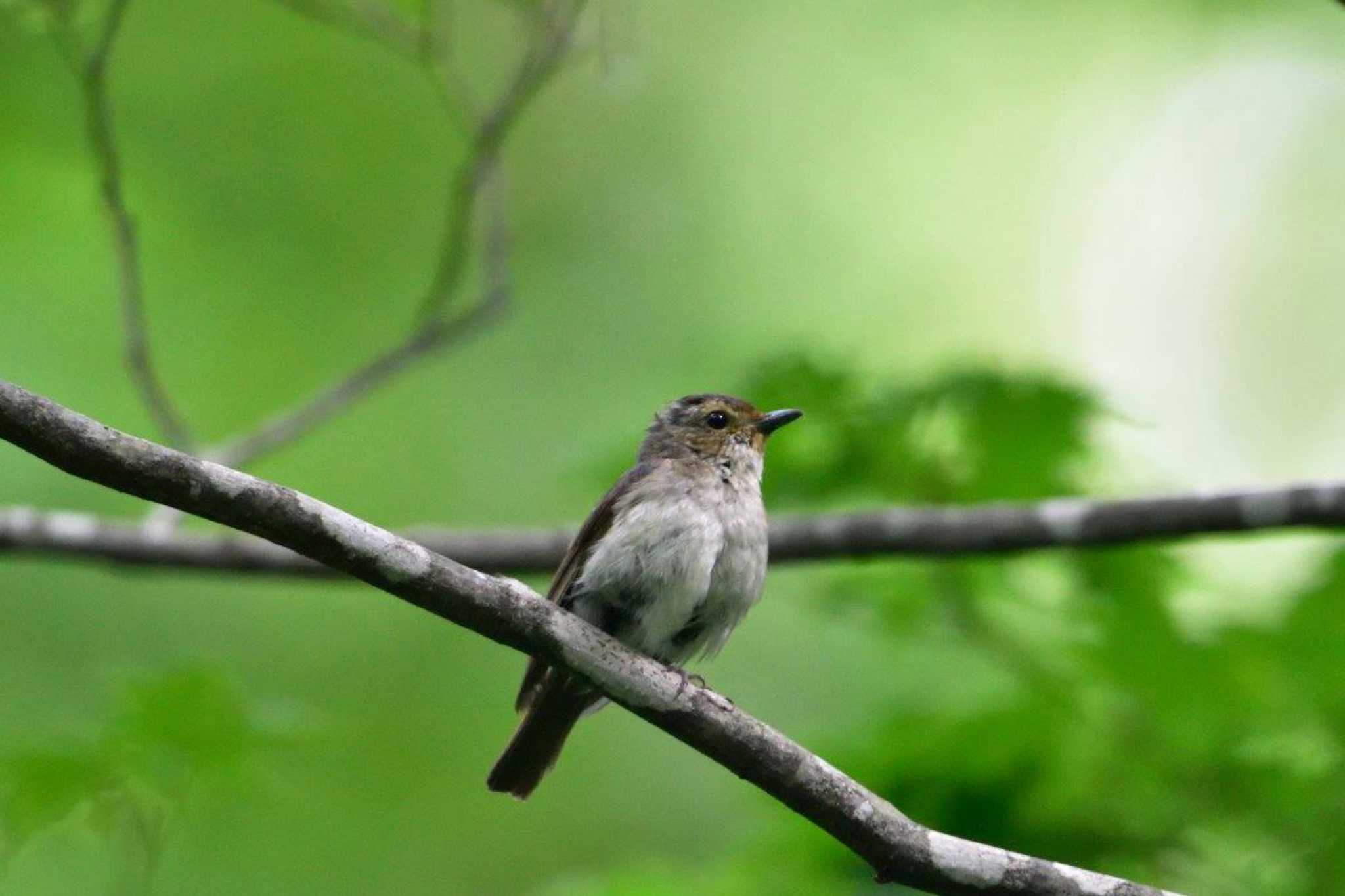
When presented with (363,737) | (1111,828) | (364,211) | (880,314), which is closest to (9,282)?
(364,211)

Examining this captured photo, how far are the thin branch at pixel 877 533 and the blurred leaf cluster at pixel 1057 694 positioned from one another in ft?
0.78

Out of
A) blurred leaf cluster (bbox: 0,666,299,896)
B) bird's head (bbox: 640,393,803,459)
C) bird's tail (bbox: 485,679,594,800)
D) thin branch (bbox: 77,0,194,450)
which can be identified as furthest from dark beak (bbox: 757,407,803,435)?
thin branch (bbox: 77,0,194,450)

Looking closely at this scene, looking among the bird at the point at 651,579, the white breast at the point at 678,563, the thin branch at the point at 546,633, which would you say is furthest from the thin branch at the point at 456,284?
the thin branch at the point at 546,633

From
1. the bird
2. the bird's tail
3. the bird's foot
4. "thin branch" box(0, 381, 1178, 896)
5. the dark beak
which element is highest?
the dark beak

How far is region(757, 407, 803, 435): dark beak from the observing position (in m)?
5.21

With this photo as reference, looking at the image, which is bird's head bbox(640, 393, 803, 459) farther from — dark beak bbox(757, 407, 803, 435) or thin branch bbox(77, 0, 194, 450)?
thin branch bbox(77, 0, 194, 450)

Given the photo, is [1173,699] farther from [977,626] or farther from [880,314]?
[880,314]

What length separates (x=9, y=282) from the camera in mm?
9766

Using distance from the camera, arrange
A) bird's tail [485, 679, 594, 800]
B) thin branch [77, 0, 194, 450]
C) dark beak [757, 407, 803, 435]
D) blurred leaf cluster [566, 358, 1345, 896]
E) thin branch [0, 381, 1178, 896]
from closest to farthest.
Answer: thin branch [0, 381, 1178, 896], bird's tail [485, 679, 594, 800], blurred leaf cluster [566, 358, 1345, 896], thin branch [77, 0, 194, 450], dark beak [757, 407, 803, 435]

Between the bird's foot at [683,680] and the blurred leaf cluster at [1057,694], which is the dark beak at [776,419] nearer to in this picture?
the blurred leaf cluster at [1057,694]

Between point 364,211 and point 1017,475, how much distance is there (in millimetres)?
6861

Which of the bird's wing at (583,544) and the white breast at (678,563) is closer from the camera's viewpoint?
the white breast at (678,563)

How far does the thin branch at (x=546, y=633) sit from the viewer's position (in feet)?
9.83

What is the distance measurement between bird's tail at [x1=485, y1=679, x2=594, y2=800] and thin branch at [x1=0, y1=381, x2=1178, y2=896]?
106cm
